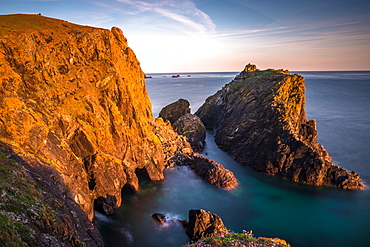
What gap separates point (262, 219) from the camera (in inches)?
1281

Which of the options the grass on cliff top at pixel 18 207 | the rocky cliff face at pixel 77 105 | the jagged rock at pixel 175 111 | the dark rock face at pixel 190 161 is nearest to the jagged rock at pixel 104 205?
the rocky cliff face at pixel 77 105

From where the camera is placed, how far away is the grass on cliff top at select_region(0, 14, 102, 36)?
27.8m

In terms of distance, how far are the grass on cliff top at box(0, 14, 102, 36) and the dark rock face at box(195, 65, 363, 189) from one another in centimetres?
4088

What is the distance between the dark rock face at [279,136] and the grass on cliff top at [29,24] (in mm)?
40882

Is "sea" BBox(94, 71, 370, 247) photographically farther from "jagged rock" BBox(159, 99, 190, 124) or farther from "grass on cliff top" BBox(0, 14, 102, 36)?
"jagged rock" BBox(159, 99, 190, 124)

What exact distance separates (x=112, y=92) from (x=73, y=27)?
1169 cm

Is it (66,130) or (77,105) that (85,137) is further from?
(77,105)

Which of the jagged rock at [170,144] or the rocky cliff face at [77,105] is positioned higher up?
the rocky cliff face at [77,105]

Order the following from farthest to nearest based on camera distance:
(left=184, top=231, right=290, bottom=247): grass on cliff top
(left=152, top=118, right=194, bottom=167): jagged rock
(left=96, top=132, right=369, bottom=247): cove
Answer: (left=152, top=118, right=194, bottom=167): jagged rock
(left=96, top=132, right=369, bottom=247): cove
(left=184, top=231, right=290, bottom=247): grass on cliff top

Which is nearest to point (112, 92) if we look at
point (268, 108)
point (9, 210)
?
point (9, 210)

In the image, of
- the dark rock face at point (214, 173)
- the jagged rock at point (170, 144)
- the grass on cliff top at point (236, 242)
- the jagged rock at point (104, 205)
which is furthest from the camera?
the jagged rock at point (170, 144)

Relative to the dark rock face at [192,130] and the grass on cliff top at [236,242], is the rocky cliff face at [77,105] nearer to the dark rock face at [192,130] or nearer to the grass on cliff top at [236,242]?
the grass on cliff top at [236,242]

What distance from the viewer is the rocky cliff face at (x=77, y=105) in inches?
926

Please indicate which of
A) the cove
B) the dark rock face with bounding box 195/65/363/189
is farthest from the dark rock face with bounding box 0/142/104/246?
the dark rock face with bounding box 195/65/363/189
